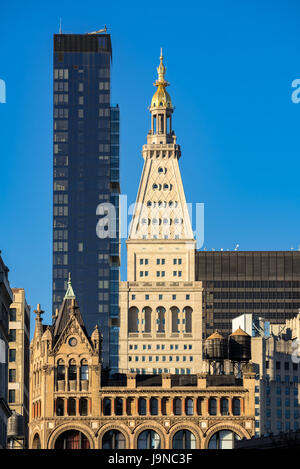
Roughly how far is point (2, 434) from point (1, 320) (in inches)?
550
